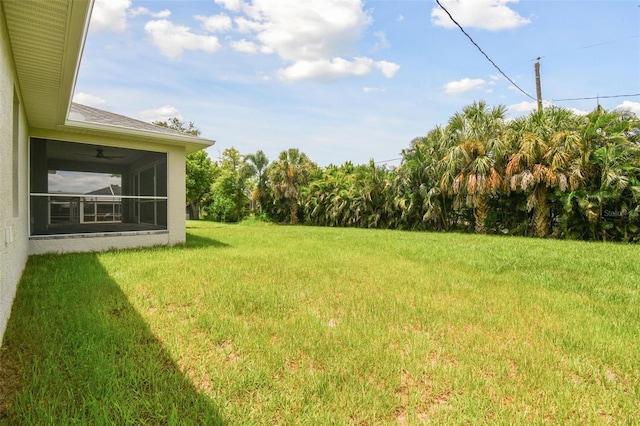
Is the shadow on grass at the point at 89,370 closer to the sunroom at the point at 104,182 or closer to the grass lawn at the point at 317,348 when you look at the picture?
the grass lawn at the point at 317,348

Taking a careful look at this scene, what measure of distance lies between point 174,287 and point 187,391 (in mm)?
2762

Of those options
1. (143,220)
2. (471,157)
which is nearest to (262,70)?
(143,220)

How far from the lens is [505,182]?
12.8 meters

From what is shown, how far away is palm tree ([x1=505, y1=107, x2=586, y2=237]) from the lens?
1142 cm

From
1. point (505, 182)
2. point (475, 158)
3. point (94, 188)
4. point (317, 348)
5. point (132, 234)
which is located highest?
point (475, 158)

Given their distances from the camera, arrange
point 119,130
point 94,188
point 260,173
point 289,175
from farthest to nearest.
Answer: point 260,173
point 289,175
point 94,188
point 119,130

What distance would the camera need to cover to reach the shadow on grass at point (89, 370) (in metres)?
2.06

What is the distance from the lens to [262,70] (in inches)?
454

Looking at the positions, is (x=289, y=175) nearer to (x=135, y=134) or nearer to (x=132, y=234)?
(x=132, y=234)

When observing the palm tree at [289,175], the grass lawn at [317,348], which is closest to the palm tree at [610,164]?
the grass lawn at [317,348]

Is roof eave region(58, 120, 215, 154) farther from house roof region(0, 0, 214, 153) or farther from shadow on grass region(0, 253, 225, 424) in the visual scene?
shadow on grass region(0, 253, 225, 424)

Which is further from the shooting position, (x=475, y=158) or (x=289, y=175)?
(x=289, y=175)

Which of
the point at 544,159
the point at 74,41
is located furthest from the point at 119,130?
the point at 544,159

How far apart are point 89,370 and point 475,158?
46.9 feet
